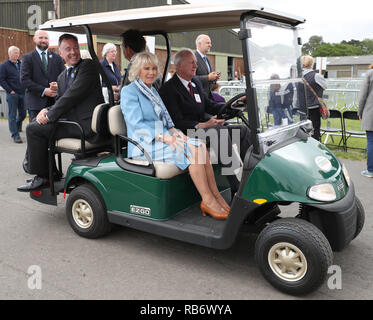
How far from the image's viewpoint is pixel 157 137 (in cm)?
320

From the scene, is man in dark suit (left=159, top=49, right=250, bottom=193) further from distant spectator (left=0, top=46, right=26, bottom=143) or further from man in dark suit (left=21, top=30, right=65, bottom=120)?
distant spectator (left=0, top=46, right=26, bottom=143)

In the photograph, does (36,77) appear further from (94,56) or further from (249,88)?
(249,88)

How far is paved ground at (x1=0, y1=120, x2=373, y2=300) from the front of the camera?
2.60 m

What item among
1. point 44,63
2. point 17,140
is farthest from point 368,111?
point 17,140

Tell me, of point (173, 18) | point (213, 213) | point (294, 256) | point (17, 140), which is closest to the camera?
point (294, 256)

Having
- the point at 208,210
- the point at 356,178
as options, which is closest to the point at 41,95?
the point at 208,210

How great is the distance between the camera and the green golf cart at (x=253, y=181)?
251 centimetres

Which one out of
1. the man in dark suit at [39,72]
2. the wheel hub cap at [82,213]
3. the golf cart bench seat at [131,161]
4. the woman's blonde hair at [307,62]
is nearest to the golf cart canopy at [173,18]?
the golf cart bench seat at [131,161]

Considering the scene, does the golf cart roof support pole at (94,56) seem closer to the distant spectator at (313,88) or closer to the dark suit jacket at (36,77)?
the dark suit jacket at (36,77)

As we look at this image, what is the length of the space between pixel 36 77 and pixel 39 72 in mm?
83

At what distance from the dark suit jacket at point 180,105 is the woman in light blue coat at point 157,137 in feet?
0.76

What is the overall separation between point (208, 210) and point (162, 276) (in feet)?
2.04

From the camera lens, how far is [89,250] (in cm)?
325

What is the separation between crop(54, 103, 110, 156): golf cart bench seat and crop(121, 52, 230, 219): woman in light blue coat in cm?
35
